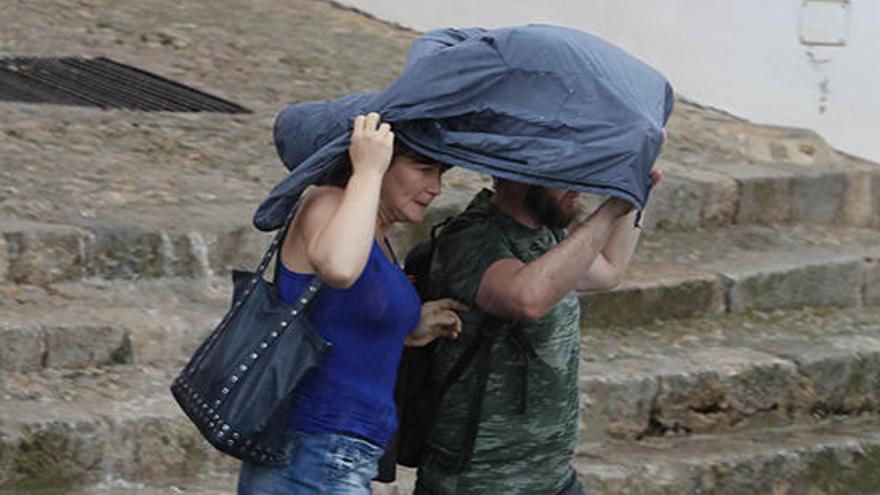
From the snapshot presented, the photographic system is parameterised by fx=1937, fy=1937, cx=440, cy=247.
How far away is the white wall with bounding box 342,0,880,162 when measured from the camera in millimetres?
8180

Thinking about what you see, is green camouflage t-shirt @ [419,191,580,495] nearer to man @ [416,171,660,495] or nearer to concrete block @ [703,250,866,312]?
man @ [416,171,660,495]

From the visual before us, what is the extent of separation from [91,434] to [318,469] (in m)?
1.58

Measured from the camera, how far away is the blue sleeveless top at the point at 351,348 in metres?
3.44

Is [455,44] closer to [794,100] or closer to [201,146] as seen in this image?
[201,146]

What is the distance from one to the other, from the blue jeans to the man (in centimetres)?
38

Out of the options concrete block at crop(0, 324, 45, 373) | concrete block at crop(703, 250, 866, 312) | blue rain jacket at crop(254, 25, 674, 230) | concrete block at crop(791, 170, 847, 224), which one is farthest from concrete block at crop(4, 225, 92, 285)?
concrete block at crop(791, 170, 847, 224)

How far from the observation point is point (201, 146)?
7.15 metres

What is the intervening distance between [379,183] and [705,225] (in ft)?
14.2

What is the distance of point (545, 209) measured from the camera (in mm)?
3754

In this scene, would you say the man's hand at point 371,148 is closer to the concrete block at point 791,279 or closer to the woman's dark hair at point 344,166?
the woman's dark hair at point 344,166

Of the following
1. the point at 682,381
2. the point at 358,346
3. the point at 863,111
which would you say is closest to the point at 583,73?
the point at 358,346

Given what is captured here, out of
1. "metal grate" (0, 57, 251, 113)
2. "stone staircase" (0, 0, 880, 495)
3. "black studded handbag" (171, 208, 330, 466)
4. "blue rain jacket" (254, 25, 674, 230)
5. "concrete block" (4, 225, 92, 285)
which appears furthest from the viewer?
"metal grate" (0, 57, 251, 113)

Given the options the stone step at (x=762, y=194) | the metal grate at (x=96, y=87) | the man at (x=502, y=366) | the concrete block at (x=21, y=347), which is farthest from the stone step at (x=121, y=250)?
the man at (x=502, y=366)

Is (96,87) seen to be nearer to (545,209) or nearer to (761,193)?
(761,193)
